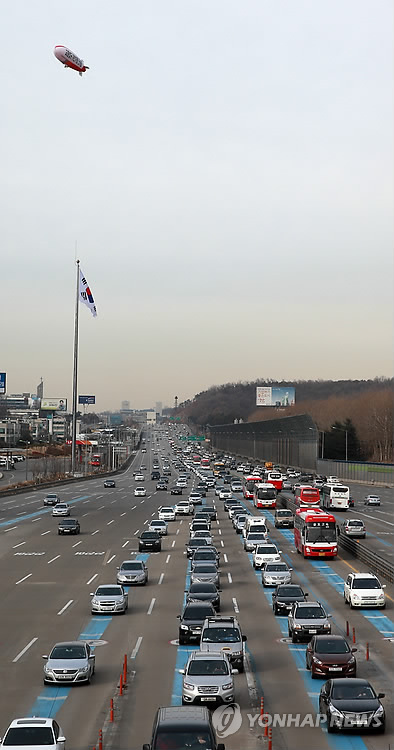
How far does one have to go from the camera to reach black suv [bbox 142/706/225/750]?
53.8 ft

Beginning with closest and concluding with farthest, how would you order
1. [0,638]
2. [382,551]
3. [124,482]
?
[0,638]
[382,551]
[124,482]

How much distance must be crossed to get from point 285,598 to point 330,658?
34.6ft

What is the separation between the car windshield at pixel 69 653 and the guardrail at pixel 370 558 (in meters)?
21.4

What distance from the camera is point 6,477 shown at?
150125 millimetres

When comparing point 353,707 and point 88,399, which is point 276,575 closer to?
point 353,707

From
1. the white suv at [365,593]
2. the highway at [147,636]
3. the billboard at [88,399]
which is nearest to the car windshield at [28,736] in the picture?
the highway at [147,636]

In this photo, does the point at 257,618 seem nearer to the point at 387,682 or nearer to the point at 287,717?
the point at 387,682

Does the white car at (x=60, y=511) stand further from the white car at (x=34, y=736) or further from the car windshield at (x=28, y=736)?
the car windshield at (x=28, y=736)

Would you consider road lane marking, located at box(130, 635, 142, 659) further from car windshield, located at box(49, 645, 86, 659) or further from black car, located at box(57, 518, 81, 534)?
black car, located at box(57, 518, 81, 534)

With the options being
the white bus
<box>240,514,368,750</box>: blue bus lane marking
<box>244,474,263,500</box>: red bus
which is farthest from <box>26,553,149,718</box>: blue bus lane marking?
<box>244,474,263,500</box>: red bus

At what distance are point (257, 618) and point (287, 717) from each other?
12.9m

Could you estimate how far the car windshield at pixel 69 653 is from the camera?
24500 millimetres

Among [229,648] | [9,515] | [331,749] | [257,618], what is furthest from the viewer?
[9,515]

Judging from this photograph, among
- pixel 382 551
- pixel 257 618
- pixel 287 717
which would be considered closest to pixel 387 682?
pixel 287 717
